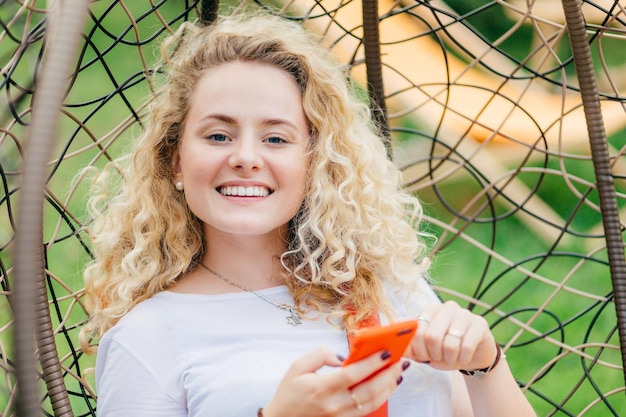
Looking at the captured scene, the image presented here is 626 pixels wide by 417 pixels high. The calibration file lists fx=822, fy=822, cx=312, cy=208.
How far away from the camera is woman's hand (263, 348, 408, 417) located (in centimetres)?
80

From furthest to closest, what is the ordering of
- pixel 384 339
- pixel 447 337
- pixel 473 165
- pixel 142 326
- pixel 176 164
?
pixel 473 165 → pixel 176 164 → pixel 142 326 → pixel 447 337 → pixel 384 339

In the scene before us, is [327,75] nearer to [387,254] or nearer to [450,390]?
[387,254]

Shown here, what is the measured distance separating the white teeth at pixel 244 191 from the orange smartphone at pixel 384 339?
11.4 inches

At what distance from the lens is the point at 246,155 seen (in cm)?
100

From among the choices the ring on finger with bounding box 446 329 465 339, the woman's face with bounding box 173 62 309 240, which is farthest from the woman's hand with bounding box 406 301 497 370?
the woman's face with bounding box 173 62 309 240

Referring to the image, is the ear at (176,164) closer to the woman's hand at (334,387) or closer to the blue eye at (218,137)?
the blue eye at (218,137)

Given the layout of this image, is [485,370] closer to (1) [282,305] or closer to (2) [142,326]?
(1) [282,305]

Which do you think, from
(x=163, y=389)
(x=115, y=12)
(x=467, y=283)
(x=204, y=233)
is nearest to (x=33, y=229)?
(x=163, y=389)

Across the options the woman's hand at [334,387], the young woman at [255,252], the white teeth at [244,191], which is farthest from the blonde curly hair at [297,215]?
the woman's hand at [334,387]

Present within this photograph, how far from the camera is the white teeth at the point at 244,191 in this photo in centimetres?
100

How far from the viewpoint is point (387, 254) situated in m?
1.14

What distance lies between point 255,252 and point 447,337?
0.30 metres

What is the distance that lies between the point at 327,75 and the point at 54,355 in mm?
520

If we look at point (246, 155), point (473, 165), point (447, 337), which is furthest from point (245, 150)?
point (473, 165)
